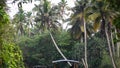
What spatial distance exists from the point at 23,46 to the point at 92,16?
56.8ft

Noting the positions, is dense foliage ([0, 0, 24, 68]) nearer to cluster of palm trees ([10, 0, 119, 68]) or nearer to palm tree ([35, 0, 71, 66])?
cluster of palm trees ([10, 0, 119, 68])

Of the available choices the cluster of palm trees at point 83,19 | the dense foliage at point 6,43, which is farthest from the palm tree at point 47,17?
the dense foliage at point 6,43

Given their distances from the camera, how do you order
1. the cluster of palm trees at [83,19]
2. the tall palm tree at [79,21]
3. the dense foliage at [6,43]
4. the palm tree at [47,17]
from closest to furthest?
the dense foliage at [6,43] < the cluster of palm trees at [83,19] < the tall palm tree at [79,21] < the palm tree at [47,17]

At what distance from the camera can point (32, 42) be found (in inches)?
1746

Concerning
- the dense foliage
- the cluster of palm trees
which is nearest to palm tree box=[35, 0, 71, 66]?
the cluster of palm trees

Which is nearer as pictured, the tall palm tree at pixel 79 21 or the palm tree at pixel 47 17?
the tall palm tree at pixel 79 21

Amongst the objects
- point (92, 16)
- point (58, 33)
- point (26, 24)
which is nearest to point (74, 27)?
point (58, 33)

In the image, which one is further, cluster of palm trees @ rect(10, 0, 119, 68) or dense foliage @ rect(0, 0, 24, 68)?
cluster of palm trees @ rect(10, 0, 119, 68)

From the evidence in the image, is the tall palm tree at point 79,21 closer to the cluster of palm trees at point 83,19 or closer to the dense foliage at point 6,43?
the cluster of palm trees at point 83,19

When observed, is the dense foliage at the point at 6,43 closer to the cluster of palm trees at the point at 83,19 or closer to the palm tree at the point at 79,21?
the cluster of palm trees at the point at 83,19

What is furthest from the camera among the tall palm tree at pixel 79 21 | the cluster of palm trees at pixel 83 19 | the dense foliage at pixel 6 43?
the tall palm tree at pixel 79 21

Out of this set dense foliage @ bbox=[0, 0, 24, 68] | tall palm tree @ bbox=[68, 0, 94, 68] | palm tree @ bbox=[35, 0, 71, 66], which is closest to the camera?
dense foliage @ bbox=[0, 0, 24, 68]

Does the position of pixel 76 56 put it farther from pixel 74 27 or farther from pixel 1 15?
pixel 1 15

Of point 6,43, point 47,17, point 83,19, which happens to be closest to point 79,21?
point 83,19
